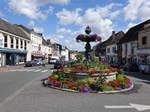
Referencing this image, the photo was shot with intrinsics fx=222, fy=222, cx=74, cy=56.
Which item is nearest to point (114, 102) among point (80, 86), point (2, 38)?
point (80, 86)

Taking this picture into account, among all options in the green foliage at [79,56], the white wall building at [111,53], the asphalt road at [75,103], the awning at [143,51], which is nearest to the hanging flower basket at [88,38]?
the green foliage at [79,56]

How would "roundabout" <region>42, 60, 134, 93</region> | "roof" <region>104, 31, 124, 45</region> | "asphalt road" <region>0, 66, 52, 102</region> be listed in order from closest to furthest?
"asphalt road" <region>0, 66, 52, 102</region> → "roundabout" <region>42, 60, 134, 93</region> → "roof" <region>104, 31, 124, 45</region>

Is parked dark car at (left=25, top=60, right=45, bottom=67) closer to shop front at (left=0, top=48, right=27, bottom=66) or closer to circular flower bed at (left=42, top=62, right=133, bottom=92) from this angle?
shop front at (left=0, top=48, right=27, bottom=66)

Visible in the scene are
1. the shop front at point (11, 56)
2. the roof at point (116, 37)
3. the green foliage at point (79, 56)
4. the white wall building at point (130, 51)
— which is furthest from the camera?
the roof at point (116, 37)

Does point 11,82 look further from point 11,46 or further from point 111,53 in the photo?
point 111,53

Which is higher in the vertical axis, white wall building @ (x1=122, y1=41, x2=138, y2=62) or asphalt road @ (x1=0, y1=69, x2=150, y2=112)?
white wall building @ (x1=122, y1=41, x2=138, y2=62)

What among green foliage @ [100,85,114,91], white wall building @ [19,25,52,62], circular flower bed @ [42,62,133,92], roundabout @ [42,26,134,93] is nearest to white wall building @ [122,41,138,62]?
white wall building @ [19,25,52,62]

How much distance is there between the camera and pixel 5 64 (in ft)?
139

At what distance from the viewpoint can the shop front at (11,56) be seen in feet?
132

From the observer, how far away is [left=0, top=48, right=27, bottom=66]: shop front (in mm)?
40325

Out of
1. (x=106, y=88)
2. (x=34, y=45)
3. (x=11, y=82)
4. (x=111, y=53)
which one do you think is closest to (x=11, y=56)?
(x=34, y=45)

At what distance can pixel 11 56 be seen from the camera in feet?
147

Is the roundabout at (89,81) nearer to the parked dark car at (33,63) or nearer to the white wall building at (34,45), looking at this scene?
the parked dark car at (33,63)

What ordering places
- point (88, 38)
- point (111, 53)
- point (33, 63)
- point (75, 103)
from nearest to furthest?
point (75, 103) → point (88, 38) → point (33, 63) → point (111, 53)
